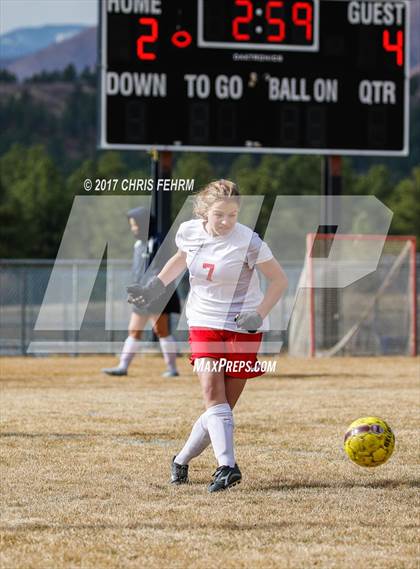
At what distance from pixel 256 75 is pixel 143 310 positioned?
617 centimetres

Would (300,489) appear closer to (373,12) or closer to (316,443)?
(316,443)

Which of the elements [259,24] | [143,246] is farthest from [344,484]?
[259,24]

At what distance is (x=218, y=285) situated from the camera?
279 inches

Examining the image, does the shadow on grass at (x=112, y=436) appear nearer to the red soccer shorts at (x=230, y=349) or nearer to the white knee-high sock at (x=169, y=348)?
the red soccer shorts at (x=230, y=349)

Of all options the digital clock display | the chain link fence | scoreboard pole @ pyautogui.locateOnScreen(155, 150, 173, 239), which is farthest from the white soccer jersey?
the chain link fence

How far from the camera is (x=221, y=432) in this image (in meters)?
6.98

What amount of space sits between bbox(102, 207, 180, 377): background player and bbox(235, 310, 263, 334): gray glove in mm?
7954

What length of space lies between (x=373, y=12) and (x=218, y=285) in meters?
13.8

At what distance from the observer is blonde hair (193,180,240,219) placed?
691 cm

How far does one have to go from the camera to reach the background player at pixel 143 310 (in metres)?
14.9

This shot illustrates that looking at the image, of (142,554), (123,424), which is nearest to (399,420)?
(123,424)

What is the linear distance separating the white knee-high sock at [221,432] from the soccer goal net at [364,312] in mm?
14391

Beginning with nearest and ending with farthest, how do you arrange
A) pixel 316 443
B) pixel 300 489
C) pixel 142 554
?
pixel 142 554 → pixel 300 489 → pixel 316 443

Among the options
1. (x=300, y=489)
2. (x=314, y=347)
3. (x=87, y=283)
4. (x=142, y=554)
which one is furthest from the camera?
(x=87, y=283)
